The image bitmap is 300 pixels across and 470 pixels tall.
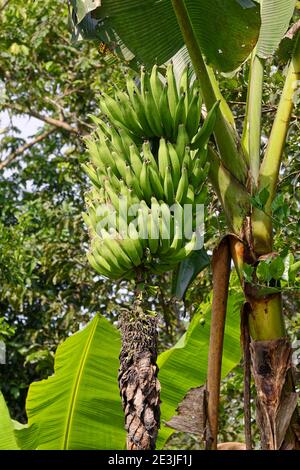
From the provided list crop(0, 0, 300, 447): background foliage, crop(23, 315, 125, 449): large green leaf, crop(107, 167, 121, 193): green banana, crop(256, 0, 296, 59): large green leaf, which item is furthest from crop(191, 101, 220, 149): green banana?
crop(0, 0, 300, 447): background foliage

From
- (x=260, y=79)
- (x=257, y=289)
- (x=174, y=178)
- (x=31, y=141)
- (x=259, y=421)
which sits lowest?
(x=259, y=421)

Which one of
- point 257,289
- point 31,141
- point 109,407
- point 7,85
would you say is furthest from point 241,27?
point 31,141

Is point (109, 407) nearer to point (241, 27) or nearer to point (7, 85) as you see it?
point (241, 27)

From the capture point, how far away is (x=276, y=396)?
77.1 inches

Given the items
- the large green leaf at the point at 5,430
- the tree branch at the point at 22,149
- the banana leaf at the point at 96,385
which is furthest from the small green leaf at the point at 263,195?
the tree branch at the point at 22,149

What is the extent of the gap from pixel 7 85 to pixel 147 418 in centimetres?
434

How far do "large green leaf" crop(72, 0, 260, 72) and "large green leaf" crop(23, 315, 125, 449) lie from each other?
2.78 feet

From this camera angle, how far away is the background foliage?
5.19 metres

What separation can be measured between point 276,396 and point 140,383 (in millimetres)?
354

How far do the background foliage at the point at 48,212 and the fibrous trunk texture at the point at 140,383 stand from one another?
287cm

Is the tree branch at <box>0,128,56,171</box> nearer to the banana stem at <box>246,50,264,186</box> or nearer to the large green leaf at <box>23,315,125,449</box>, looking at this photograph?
the large green leaf at <box>23,315,125,449</box>

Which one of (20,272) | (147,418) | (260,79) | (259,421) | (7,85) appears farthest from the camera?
(7,85)

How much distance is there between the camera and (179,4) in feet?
7.12

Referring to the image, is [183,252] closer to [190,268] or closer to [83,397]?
[190,268]
